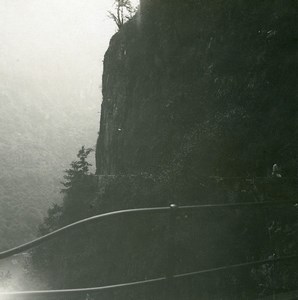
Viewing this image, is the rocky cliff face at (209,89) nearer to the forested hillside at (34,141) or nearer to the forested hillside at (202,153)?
the forested hillside at (202,153)

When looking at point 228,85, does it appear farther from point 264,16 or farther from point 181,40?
point 181,40

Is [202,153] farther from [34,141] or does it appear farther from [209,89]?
[34,141]

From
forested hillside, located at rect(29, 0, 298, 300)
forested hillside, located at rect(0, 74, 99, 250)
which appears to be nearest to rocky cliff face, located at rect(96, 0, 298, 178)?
forested hillside, located at rect(29, 0, 298, 300)

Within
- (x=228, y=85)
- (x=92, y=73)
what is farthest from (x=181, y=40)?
(x=92, y=73)

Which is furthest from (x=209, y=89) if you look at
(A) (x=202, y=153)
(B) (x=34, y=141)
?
(B) (x=34, y=141)

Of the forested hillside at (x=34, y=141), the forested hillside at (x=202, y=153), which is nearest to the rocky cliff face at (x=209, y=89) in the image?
the forested hillside at (x=202, y=153)

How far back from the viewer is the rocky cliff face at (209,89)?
1326 cm

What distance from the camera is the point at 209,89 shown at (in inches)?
698

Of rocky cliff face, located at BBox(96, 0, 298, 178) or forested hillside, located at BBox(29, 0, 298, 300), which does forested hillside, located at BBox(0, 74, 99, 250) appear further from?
Answer: rocky cliff face, located at BBox(96, 0, 298, 178)

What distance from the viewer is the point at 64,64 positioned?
18862cm

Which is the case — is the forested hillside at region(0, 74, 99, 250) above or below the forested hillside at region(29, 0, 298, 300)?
above

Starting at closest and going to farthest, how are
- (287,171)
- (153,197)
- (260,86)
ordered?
(287,171), (260,86), (153,197)

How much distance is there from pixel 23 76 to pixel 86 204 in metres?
172

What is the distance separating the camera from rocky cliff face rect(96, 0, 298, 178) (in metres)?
13.3
